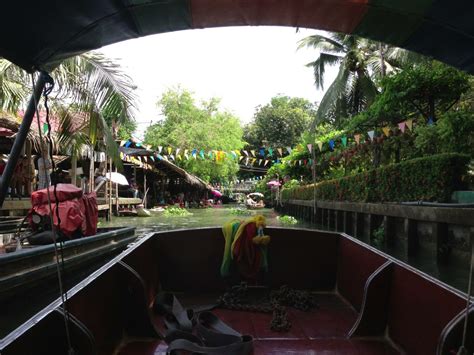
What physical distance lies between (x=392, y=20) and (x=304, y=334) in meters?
2.38

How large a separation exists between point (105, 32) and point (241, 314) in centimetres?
256

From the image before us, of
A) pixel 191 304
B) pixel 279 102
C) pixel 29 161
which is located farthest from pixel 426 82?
pixel 279 102

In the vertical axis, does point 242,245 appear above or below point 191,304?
above

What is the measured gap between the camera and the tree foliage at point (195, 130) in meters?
34.0

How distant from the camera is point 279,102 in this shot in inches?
1863

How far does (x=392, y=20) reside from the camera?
8.48 feet

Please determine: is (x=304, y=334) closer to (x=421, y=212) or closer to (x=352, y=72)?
(x=421, y=212)

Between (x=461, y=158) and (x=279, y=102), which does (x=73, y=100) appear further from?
(x=279, y=102)

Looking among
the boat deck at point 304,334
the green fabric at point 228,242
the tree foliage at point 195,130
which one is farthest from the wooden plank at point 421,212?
the tree foliage at point 195,130

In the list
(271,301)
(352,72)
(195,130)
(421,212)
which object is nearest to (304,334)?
(271,301)

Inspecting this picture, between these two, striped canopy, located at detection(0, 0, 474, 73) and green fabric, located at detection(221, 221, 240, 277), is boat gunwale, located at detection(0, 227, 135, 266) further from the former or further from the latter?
striped canopy, located at detection(0, 0, 474, 73)

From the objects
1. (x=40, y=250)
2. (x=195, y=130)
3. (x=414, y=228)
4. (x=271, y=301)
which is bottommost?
(x=271, y=301)

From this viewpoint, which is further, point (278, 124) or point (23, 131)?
point (278, 124)

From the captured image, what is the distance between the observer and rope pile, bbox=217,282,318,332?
3658 millimetres
